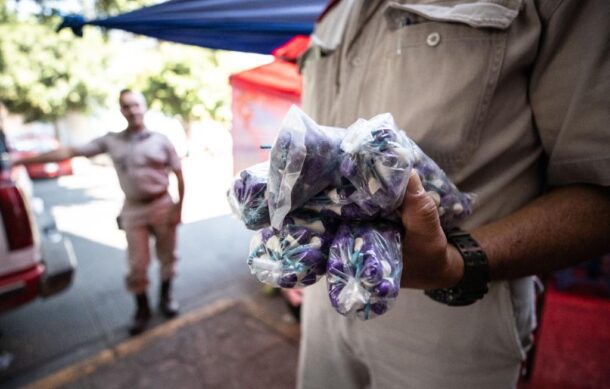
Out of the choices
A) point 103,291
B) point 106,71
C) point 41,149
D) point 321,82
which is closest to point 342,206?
point 321,82

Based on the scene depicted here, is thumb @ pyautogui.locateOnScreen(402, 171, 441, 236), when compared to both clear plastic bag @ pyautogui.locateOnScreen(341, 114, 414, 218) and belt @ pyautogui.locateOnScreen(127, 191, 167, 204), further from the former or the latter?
belt @ pyautogui.locateOnScreen(127, 191, 167, 204)

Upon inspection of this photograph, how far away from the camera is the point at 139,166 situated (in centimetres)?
315

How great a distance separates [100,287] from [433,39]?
448 cm

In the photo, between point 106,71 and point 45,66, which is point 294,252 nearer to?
point 106,71

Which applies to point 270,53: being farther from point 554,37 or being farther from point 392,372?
point 392,372

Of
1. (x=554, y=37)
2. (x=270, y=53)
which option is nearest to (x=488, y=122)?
(x=554, y=37)

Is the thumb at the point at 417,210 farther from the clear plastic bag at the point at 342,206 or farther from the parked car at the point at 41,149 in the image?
the parked car at the point at 41,149

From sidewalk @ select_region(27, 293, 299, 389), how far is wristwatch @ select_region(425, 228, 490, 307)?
2119 millimetres

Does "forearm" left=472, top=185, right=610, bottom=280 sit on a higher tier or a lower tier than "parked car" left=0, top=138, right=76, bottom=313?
higher

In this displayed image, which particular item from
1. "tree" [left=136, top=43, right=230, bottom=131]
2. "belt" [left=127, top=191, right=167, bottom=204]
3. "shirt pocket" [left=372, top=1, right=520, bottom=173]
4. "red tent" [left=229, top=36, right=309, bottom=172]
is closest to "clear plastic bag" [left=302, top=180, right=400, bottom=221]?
"shirt pocket" [left=372, top=1, right=520, bottom=173]

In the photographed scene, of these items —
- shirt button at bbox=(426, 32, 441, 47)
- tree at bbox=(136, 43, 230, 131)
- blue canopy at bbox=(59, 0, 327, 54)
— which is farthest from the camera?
tree at bbox=(136, 43, 230, 131)

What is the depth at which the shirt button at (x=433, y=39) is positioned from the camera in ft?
3.01

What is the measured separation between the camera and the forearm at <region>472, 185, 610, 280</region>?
33.2 inches

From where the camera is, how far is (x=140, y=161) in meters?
3.15
